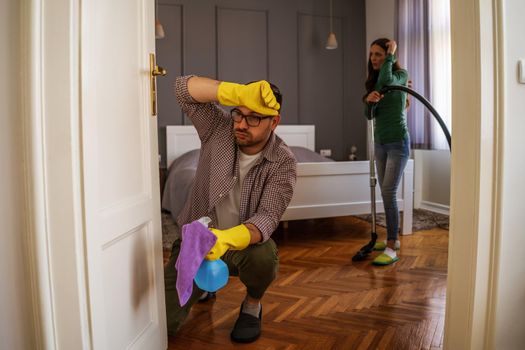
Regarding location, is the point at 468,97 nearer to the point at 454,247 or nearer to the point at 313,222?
the point at 454,247

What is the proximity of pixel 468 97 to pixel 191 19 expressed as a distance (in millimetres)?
4173

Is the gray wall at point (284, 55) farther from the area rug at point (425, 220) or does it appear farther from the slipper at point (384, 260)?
the slipper at point (384, 260)

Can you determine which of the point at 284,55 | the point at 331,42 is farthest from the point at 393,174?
the point at 284,55

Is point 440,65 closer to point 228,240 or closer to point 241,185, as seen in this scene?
point 241,185

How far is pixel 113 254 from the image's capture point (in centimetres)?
123

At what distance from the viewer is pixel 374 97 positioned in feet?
9.04

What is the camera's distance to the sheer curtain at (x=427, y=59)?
4320 mm

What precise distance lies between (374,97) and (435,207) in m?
2.43

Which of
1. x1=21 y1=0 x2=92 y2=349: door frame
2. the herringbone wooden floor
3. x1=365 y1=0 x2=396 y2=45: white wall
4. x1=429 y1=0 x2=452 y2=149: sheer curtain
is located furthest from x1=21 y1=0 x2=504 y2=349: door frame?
x1=365 y1=0 x2=396 y2=45: white wall

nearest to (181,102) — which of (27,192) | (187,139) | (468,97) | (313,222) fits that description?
(27,192)

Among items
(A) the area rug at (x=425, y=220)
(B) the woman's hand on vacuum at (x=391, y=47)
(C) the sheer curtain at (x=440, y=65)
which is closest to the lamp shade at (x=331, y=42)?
(C) the sheer curtain at (x=440, y=65)

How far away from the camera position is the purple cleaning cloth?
1.35 m

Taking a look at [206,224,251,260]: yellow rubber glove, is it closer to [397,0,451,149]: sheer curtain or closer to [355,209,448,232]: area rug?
[355,209,448,232]: area rug

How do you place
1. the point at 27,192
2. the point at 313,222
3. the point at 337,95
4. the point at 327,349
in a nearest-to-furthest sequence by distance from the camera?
the point at 27,192, the point at 327,349, the point at 313,222, the point at 337,95
